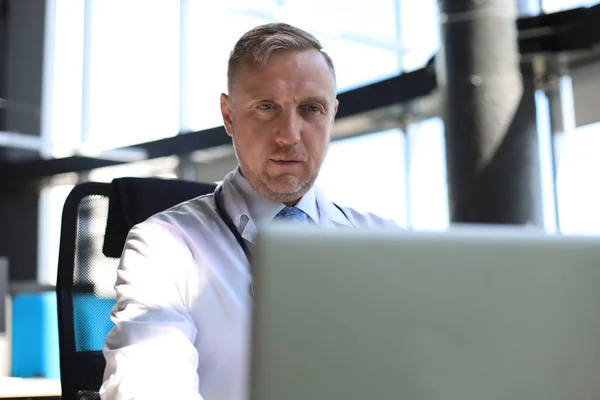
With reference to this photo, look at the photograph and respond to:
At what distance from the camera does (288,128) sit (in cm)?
150

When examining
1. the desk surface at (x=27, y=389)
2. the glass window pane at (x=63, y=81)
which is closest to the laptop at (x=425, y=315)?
the desk surface at (x=27, y=389)

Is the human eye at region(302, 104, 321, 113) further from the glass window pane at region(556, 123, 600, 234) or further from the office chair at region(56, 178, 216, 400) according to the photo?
the glass window pane at region(556, 123, 600, 234)

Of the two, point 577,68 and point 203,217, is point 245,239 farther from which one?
point 577,68

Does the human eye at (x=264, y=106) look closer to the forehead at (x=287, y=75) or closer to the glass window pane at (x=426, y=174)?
the forehead at (x=287, y=75)

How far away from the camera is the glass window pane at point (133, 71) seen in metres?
6.80

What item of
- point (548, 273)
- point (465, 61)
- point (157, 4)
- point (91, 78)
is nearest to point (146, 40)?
point (157, 4)

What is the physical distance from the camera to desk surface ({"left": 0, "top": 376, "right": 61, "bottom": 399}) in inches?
88.0

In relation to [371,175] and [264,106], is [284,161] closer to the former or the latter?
[264,106]

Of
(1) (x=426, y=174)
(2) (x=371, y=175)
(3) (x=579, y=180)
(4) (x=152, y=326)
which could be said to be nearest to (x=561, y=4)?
(3) (x=579, y=180)

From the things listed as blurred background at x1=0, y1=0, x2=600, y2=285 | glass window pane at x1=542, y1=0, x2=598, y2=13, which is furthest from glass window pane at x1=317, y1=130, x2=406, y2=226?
glass window pane at x1=542, y1=0, x2=598, y2=13

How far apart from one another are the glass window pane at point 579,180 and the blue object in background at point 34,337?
3132 mm

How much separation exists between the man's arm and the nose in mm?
293

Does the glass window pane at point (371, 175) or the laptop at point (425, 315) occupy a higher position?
the glass window pane at point (371, 175)

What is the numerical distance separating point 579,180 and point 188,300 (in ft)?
12.2
